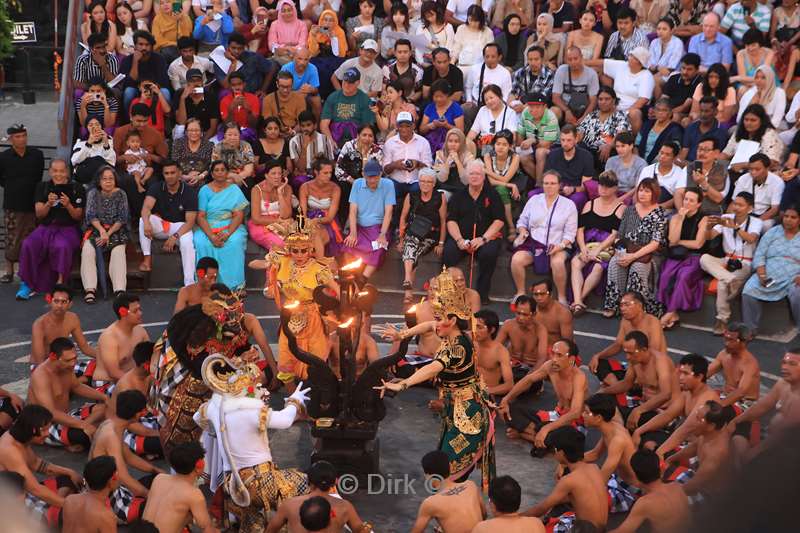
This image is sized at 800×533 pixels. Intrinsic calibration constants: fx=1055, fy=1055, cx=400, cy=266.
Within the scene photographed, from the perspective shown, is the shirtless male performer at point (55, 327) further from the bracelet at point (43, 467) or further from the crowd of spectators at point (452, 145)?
the crowd of spectators at point (452, 145)

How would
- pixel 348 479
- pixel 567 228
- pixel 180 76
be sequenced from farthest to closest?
pixel 180 76 < pixel 567 228 < pixel 348 479

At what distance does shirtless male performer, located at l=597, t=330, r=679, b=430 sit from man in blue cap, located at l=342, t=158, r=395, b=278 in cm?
366

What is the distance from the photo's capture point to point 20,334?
33.8 ft

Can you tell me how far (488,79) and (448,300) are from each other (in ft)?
21.5

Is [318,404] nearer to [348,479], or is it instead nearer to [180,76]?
[348,479]

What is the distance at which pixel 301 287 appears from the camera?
344 inches

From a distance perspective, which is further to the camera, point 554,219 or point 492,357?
point 554,219

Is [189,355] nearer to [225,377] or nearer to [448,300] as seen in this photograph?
[225,377]

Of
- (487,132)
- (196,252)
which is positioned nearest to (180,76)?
(196,252)

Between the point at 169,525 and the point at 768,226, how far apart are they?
7.18 m

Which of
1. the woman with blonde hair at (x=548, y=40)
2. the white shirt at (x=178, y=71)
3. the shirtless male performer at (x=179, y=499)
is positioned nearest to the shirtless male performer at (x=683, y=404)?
the shirtless male performer at (x=179, y=499)

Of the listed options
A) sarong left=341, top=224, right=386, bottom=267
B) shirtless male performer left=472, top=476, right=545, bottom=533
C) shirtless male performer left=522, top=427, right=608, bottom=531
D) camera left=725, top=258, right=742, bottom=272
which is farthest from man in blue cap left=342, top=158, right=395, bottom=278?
shirtless male performer left=472, top=476, right=545, bottom=533

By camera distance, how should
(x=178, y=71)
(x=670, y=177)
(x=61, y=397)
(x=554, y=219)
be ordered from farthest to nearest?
(x=178, y=71) → (x=670, y=177) → (x=554, y=219) → (x=61, y=397)

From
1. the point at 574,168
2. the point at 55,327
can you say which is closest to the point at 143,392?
the point at 55,327
